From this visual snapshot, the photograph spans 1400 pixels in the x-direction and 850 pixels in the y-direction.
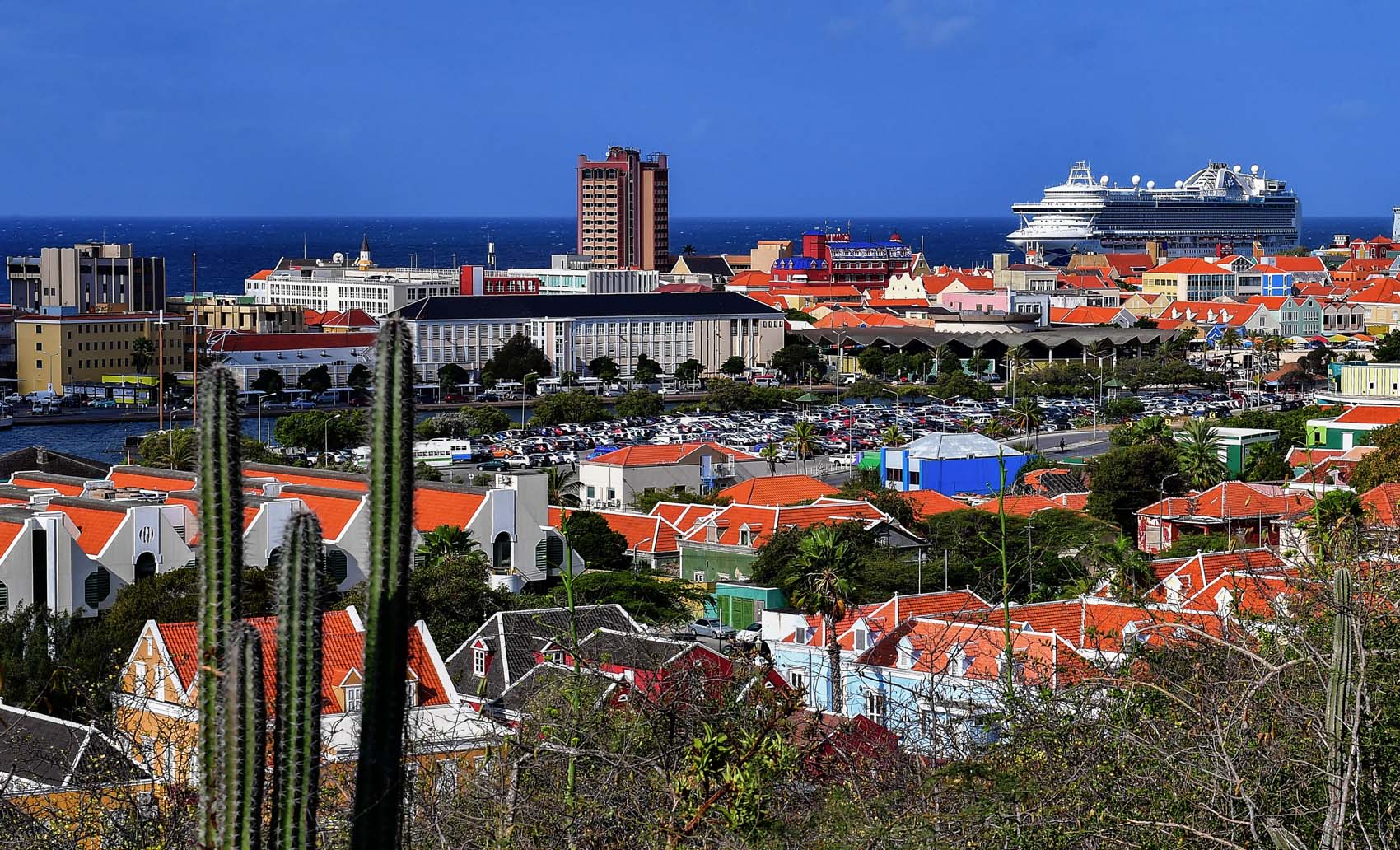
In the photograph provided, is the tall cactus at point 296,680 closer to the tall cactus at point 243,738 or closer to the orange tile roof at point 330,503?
the tall cactus at point 243,738

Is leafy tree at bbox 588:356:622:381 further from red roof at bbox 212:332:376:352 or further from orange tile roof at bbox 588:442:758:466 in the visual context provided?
orange tile roof at bbox 588:442:758:466

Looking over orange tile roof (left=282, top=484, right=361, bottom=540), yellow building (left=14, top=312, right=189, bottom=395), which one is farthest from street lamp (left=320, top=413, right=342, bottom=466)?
orange tile roof (left=282, top=484, right=361, bottom=540)

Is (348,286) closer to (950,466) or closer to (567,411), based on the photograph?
(567,411)

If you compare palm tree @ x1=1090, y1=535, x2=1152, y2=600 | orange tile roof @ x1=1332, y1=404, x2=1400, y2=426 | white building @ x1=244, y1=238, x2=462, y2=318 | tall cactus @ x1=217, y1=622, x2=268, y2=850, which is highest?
white building @ x1=244, y1=238, x2=462, y2=318

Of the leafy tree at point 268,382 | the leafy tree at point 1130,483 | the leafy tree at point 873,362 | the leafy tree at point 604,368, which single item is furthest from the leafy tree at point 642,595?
the leafy tree at point 873,362

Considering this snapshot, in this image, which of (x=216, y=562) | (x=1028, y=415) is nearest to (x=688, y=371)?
(x=1028, y=415)

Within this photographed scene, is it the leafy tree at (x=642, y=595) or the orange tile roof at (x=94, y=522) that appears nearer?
the leafy tree at (x=642, y=595)
